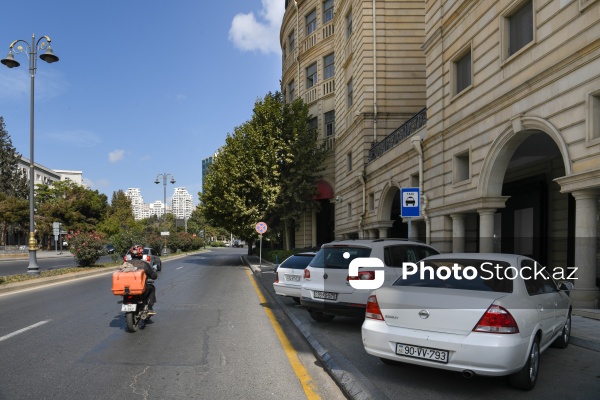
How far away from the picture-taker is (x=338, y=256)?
860 centimetres

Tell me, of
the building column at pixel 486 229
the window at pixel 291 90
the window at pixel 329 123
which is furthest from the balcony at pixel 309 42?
the building column at pixel 486 229

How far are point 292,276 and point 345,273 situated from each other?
3575 millimetres

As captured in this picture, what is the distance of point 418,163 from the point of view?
17844 millimetres

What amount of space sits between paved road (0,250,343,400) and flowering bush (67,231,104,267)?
44.1 feet

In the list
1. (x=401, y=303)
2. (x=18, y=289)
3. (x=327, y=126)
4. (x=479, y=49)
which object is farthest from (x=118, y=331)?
(x=327, y=126)

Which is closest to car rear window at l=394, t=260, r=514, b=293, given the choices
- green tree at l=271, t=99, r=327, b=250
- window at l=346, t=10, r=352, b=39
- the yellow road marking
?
the yellow road marking

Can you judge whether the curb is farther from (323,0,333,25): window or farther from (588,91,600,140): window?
(323,0,333,25): window

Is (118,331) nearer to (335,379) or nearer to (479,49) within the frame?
(335,379)

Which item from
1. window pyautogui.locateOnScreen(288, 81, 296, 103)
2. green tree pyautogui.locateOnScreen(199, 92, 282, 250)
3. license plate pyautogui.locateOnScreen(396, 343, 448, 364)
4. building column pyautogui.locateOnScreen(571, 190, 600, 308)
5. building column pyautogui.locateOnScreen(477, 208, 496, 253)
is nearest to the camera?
license plate pyautogui.locateOnScreen(396, 343, 448, 364)

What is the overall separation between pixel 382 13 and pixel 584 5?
52.0 feet

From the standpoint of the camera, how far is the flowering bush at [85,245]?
24531 mm

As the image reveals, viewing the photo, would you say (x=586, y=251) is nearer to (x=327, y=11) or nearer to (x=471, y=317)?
(x=471, y=317)

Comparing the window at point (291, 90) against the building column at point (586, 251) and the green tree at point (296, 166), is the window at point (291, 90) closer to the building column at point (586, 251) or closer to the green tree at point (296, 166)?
the green tree at point (296, 166)

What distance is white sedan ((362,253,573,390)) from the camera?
15.1ft
